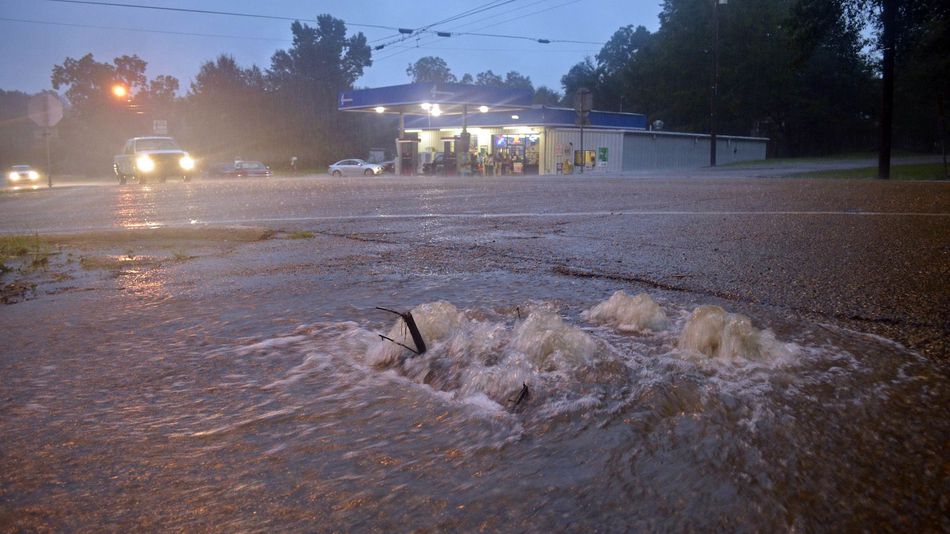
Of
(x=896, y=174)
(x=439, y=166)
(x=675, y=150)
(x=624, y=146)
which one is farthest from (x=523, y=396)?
(x=675, y=150)

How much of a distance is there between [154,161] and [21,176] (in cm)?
1877

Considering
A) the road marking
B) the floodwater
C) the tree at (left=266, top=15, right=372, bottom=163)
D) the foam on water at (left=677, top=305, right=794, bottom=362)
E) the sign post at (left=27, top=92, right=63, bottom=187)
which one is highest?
the tree at (left=266, top=15, right=372, bottom=163)

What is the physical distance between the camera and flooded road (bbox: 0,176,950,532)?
5.45ft

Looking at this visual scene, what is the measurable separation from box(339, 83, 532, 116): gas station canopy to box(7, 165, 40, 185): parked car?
17.7m

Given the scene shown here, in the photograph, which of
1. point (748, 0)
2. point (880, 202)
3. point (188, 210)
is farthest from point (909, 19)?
point (748, 0)

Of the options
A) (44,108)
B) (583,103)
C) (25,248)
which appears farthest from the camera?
(583,103)

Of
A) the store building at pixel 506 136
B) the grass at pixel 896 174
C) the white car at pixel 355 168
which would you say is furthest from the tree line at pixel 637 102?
the grass at pixel 896 174

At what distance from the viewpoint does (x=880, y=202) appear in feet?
32.2

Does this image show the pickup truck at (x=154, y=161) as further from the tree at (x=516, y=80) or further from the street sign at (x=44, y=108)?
the tree at (x=516, y=80)

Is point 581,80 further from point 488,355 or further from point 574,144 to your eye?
point 488,355

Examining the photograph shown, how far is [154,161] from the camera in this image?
1057 inches

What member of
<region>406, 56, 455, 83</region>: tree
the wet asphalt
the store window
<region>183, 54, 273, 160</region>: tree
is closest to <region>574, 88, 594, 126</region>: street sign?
the store window

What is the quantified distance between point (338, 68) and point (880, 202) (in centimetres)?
8069

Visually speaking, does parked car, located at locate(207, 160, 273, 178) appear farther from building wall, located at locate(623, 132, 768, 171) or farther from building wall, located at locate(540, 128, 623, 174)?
building wall, located at locate(623, 132, 768, 171)
